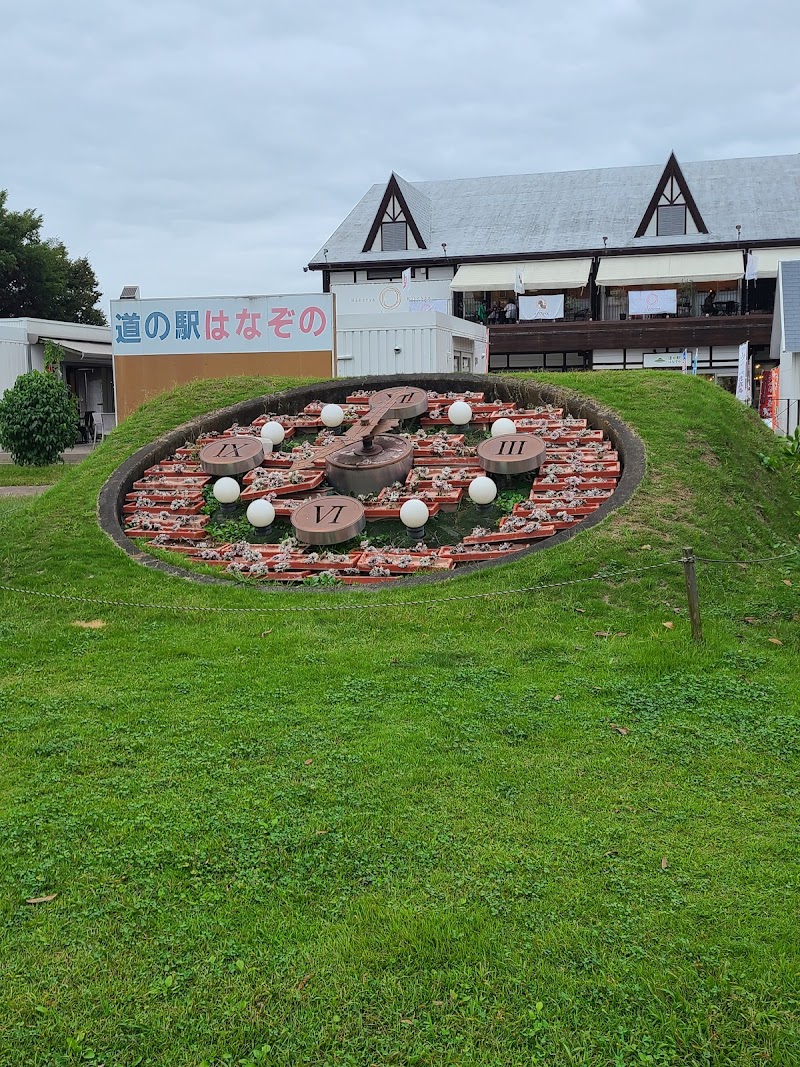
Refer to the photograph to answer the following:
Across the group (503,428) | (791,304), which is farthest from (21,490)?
(791,304)

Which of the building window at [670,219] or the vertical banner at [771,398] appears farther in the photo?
the building window at [670,219]

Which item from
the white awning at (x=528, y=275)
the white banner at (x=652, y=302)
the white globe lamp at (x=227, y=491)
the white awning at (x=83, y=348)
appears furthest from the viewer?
the white awning at (x=528, y=275)

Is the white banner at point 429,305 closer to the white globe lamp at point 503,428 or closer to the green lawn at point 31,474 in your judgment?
the green lawn at point 31,474

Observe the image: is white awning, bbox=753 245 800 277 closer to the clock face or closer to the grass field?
the clock face

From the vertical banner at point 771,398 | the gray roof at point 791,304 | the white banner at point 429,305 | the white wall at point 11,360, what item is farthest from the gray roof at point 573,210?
the white wall at point 11,360

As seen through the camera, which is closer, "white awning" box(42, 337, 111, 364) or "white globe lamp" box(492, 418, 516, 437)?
"white globe lamp" box(492, 418, 516, 437)

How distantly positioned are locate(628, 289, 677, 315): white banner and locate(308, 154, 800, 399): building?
33 millimetres

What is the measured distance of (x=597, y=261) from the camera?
3269 centimetres

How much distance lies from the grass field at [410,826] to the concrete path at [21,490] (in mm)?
9114

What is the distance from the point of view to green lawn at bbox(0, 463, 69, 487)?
18256mm

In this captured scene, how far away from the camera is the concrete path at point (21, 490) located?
1641cm

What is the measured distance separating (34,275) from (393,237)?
1804 cm

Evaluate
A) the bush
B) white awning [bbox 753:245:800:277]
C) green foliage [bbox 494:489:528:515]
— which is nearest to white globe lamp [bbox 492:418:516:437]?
green foliage [bbox 494:489:528:515]

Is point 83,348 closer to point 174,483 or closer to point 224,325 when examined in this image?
point 224,325
